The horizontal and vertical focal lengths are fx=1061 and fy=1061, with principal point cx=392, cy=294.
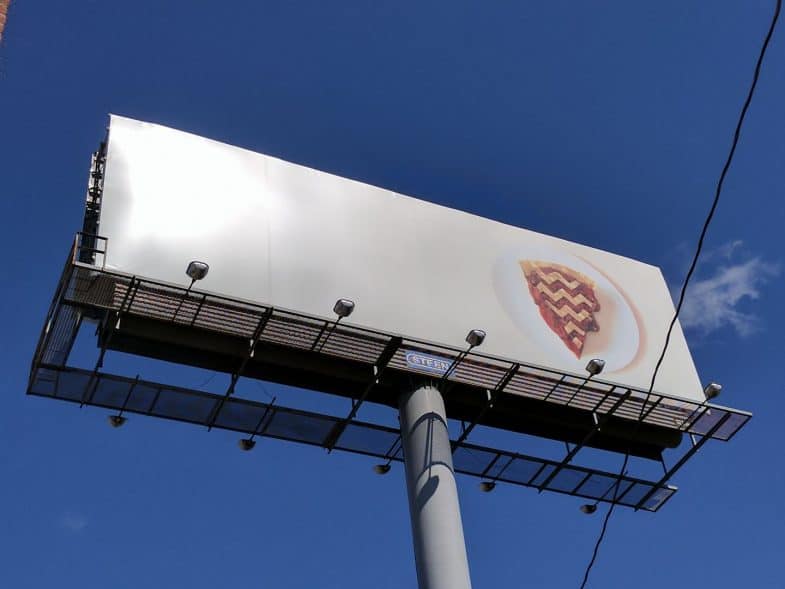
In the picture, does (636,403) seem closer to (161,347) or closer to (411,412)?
(411,412)

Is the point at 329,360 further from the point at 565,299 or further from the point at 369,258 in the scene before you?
the point at 565,299

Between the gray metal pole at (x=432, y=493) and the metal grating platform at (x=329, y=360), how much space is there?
75 cm

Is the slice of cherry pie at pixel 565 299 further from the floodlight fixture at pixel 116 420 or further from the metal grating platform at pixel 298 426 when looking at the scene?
the floodlight fixture at pixel 116 420

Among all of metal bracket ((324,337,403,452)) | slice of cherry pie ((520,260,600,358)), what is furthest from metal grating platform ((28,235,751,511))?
slice of cherry pie ((520,260,600,358))

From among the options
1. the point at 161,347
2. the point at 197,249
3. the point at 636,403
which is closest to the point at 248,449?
the point at 161,347

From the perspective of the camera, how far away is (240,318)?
20.3 m

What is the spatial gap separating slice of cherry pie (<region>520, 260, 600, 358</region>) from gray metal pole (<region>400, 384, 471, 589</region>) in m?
4.01

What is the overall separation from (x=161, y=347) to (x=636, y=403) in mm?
10308

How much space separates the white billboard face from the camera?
20.9 meters

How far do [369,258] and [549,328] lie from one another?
4.48m

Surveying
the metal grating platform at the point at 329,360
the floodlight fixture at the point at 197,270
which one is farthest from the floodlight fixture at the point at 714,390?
the floodlight fixture at the point at 197,270

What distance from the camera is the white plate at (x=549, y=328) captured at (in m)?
23.7

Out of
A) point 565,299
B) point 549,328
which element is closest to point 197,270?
point 549,328

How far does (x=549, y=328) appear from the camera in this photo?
2403cm
